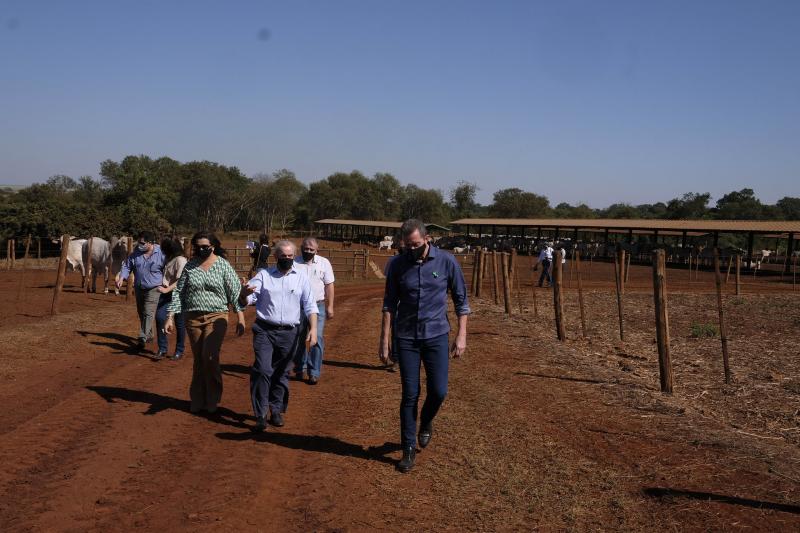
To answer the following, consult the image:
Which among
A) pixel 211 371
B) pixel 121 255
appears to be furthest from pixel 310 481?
pixel 121 255

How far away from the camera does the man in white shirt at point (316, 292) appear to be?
823 centimetres

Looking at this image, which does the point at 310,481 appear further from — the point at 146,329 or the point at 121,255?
the point at 121,255

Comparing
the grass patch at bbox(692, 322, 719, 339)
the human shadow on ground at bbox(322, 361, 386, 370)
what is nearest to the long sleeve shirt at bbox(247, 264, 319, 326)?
the human shadow on ground at bbox(322, 361, 386, 370)

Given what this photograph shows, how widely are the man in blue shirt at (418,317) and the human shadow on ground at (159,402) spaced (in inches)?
78.8

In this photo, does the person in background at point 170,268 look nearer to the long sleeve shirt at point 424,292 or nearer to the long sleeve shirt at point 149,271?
the long sleeve shirt at point 149,271

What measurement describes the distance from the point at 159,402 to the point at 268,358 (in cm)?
191

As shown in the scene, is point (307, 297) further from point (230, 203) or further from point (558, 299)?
point (230, 203)

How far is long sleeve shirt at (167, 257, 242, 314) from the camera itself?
6.84 meters

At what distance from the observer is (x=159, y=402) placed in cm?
747

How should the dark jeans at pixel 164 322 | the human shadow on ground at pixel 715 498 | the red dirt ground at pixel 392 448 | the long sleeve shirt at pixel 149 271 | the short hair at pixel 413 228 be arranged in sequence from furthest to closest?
1. the long sleeve shirt at pixel 149 271
2. the dark jeans at pixel 164 322
3. the short hair at pixel 413 228
4. the human shadow on ground at pixel 715 498
5. the red dirt ground at pixel 392 448

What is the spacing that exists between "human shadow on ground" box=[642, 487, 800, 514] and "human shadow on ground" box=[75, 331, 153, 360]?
24.5 ft

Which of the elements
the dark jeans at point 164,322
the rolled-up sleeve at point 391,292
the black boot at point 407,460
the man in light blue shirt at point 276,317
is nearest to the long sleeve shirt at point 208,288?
the man in light blue shirt at point 276,317

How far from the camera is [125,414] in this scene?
695 cm

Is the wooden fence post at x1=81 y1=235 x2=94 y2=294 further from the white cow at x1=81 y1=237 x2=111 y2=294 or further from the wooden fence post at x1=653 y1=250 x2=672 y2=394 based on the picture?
the wooden fence post at x1=653 y1=250 x2=672 y2=394
